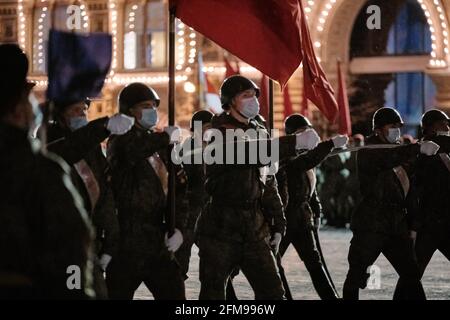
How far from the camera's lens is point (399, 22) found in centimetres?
2992

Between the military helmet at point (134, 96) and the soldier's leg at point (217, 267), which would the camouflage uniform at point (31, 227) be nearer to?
the soldier's leg at point (217, 267)

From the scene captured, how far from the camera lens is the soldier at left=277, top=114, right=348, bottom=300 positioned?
35.0 feet

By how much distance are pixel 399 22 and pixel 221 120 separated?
22519mm

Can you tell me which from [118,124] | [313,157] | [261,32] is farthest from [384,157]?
[118,124]

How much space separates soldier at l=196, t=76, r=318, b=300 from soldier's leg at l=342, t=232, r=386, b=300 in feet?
5.97

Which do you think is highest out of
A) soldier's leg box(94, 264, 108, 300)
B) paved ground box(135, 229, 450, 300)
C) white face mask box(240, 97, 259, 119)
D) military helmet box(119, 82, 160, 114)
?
military helmet box(119, 82, 160, 114)

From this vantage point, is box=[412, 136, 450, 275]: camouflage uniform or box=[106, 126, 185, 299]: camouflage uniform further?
box=[412, 136, 450, 275]: camouflage uniform

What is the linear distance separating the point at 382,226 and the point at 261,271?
2.25 meters

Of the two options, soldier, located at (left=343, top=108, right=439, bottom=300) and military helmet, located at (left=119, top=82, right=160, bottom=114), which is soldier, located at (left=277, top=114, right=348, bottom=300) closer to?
soldier, located at (left=343, top=108, right=439, bottom=300)

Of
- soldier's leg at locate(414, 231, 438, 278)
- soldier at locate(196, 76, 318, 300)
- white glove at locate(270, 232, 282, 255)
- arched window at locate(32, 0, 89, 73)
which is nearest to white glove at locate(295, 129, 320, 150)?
soldier at locate(196, 76, 318, 300)

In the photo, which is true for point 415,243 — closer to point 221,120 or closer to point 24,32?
point 221,120

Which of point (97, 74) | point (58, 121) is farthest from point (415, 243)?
point (97, 74)

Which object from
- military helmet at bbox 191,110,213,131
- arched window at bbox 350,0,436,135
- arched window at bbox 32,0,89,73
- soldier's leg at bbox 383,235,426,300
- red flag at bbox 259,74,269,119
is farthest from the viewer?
arched window at bbox 32,0,89,73

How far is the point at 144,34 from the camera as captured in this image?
105ft
